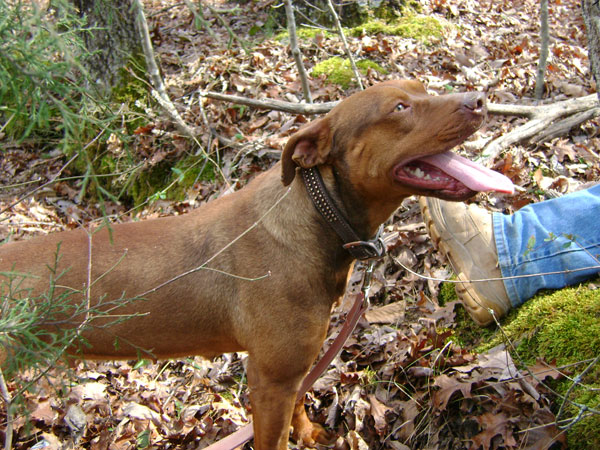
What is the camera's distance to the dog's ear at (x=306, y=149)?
3002mm

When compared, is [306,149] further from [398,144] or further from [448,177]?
[448,177]

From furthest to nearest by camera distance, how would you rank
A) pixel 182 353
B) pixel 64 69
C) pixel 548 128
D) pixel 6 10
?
1. pixel 548 128
2. pixel 182 353
3. pixel 6 10
4. pixel 64 69

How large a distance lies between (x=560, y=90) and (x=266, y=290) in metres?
5.32

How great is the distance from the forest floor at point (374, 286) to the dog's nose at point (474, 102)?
1284 mm

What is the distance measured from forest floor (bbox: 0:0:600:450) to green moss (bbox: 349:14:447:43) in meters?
0.20

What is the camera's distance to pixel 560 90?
251 inches

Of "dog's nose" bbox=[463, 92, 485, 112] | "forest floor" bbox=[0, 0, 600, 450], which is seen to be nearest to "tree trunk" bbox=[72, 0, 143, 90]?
"forest floor" bbox=[0, 0, 600, 450]

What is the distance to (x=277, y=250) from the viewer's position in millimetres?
3168

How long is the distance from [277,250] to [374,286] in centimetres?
171

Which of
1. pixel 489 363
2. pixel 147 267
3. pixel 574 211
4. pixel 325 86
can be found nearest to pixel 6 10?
pixel 147 267

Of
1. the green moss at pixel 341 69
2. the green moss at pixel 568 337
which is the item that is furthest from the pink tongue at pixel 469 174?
the green moss at pixel 341 69

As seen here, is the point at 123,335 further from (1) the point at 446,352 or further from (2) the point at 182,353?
(1) the point at 446,352

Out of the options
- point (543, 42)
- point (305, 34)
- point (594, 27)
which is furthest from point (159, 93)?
point (594, 27)

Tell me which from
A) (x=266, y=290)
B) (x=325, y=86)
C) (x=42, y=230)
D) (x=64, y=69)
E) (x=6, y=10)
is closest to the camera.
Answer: (x=64, y=69)
